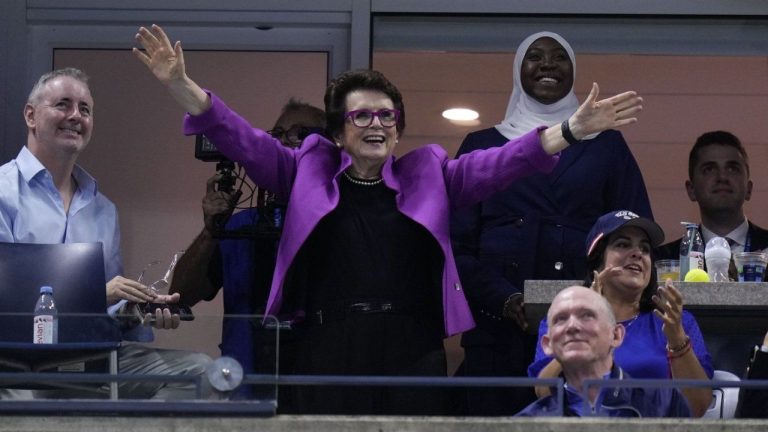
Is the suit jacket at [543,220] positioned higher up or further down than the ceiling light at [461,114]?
further down

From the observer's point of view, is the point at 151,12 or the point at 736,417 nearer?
the point at 736,417

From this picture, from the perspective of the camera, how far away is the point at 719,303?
5707mm

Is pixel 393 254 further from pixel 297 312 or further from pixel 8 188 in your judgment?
pixel 8 188

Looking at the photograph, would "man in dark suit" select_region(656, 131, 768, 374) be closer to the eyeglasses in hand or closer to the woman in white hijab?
the woman in white hijab

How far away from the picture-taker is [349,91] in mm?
5648

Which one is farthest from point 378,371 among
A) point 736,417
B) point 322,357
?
point 736,417

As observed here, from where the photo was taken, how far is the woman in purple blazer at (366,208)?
532 cm

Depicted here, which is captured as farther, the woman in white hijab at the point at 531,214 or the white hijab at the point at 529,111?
the white hijab at the point at 529,111

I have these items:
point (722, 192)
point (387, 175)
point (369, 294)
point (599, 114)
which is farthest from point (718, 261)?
point (369, 294)

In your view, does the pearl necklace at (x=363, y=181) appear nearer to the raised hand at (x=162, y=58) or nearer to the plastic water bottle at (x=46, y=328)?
the raised hand at (x=162, y=58)

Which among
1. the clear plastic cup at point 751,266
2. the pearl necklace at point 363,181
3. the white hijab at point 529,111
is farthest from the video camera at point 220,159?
the clear plastic cup at point 751,266

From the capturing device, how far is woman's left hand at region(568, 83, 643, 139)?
542 centimetres

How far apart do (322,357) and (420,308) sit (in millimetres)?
336

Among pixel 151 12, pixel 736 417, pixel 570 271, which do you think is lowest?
pixel 736 417
